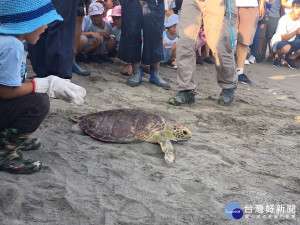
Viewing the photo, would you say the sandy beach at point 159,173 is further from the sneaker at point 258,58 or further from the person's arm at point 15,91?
the sneaker at point 258,58

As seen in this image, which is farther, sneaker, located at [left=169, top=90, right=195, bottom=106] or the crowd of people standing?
sneaker, located at [left=169, top=90, right=195, bottom=106]

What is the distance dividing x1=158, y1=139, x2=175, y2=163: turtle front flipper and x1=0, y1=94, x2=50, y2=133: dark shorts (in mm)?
742

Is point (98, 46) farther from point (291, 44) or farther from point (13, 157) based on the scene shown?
point (291, 44)

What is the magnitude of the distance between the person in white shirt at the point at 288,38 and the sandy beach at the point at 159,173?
3742 millimetres

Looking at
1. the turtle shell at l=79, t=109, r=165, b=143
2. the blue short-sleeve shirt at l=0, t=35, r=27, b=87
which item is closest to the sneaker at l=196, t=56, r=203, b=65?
the turtle shell at l=79, t=109, r=165, b=143

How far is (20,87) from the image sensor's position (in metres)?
1.55

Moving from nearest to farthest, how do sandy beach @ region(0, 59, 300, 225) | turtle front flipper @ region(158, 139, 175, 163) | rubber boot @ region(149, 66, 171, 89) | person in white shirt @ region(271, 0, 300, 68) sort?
sandy beach @ region(0, 59, 300, 225) < turtle front flipper @ region(158, 139, 175, 163) < rubber boot @ region(149, 66, 171, 89) < person in white shirt @ region(271, 0, 300, 68)

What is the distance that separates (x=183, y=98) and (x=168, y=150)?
1.18 m

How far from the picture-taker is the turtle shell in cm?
217

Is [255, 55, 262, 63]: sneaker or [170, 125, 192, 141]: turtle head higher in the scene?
[170, 125, 192, 141]: turtle head

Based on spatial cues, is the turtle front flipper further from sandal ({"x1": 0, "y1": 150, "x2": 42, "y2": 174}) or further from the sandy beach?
sandal ({"x1": 0, "y1": 150, "x2": 42, "y2": 174})

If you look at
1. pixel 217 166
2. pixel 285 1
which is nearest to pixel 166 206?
pixel 217 166

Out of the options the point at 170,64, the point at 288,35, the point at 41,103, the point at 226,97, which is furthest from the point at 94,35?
the point at 288,35

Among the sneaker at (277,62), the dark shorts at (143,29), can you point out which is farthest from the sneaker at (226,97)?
the sneaker at (277,62)
